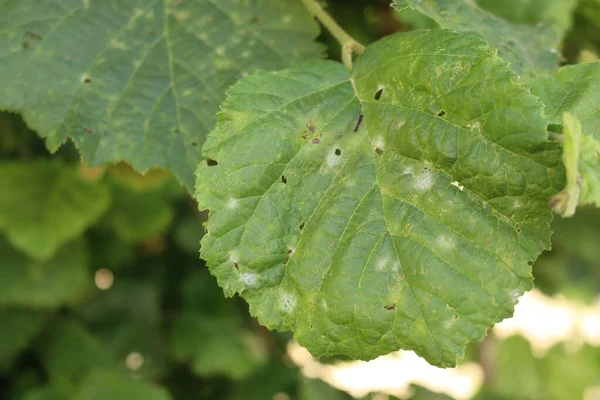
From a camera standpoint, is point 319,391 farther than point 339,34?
Yes

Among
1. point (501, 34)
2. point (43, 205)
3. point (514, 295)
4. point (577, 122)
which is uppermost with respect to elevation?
point (577, 122)

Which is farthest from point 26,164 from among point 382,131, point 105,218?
point 382,131

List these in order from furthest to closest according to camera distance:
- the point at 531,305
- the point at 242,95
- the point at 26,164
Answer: the point at 531,305 < the point at 26,164 < the point at 242,95

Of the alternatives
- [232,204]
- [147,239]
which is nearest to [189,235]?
[147,239]

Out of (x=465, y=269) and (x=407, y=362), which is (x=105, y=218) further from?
(x=407, y=362)

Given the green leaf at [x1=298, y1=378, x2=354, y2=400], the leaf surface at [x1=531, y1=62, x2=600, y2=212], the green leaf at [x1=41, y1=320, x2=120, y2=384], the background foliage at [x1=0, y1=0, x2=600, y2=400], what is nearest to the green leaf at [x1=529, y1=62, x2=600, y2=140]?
the leaf surface at [x1=531, y1=62, x2=600, y2=212]

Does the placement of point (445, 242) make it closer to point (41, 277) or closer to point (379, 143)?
point (379, 143)
